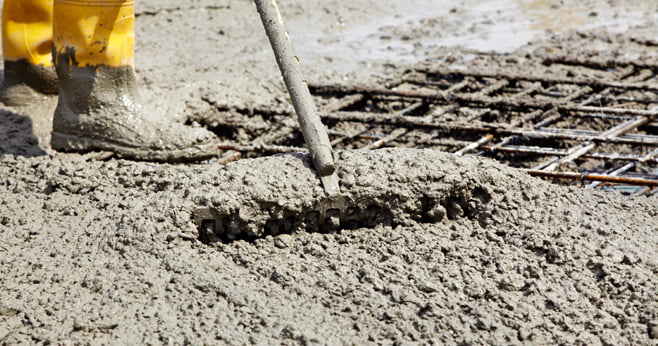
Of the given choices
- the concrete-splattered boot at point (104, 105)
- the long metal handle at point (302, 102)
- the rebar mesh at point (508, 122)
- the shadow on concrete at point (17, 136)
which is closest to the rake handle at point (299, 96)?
the long metal handle at point (302, 102)

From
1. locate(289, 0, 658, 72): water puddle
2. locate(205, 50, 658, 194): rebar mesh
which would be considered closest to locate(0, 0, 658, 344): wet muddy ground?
locate(205, 50, 658, 194): rebar mesh

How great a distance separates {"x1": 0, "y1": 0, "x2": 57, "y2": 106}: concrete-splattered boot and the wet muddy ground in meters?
0.58

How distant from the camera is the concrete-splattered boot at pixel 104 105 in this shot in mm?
2740

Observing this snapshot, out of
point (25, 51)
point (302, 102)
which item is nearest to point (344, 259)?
point (302, 102)

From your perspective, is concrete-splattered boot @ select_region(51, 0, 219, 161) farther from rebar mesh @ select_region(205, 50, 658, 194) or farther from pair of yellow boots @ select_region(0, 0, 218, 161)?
rebar mesh @ select_region(205, 50, 658, 194)

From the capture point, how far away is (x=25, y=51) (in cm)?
332

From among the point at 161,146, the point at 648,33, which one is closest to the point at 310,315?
the point at 161,146

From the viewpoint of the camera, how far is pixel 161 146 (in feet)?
9.01

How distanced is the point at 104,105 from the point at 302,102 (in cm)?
94

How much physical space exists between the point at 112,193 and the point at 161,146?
474mm

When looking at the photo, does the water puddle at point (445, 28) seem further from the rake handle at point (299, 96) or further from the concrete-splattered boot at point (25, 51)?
the rake handle at point (299, 96)

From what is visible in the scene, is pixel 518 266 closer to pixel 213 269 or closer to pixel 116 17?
pixel 213 269

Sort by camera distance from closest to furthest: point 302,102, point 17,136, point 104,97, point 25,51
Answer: point 302,102 → point 104,97 → point 17,136 → point 25,51

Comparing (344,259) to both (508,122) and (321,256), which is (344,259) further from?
(508,122)
